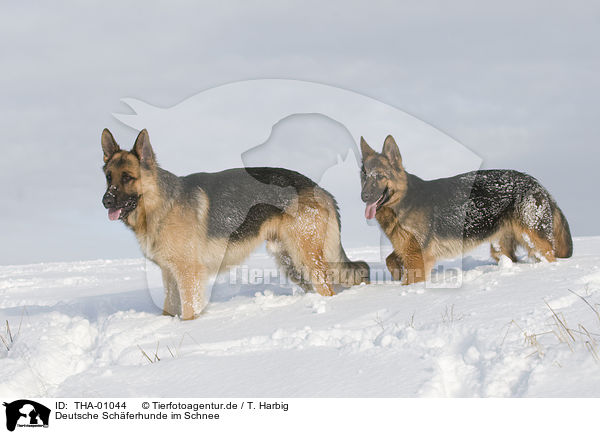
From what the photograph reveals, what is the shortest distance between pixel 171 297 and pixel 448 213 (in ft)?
13.5

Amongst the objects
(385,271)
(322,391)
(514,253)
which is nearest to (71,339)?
(322,391)

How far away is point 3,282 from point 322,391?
1256 cm

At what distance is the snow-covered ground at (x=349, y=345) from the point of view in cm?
296

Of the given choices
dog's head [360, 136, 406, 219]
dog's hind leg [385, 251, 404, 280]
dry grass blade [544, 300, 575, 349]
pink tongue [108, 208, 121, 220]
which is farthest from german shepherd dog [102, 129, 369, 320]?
dry grass blade [544, 300, 575, 349]

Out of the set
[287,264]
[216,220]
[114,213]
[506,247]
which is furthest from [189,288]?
[506,247]

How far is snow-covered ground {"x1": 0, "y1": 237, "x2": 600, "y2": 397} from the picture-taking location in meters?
2.96

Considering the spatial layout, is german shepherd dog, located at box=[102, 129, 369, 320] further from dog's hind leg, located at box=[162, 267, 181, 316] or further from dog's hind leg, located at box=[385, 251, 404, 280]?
dog's hind leg, located at box=[385, 251, 404, 280]

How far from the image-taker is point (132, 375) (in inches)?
152

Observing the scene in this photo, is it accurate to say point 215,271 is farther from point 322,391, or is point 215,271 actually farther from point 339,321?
point 322,391

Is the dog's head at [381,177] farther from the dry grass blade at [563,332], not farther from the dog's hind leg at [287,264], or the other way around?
the dry grass blade at [563,332]

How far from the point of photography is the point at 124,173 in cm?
572
